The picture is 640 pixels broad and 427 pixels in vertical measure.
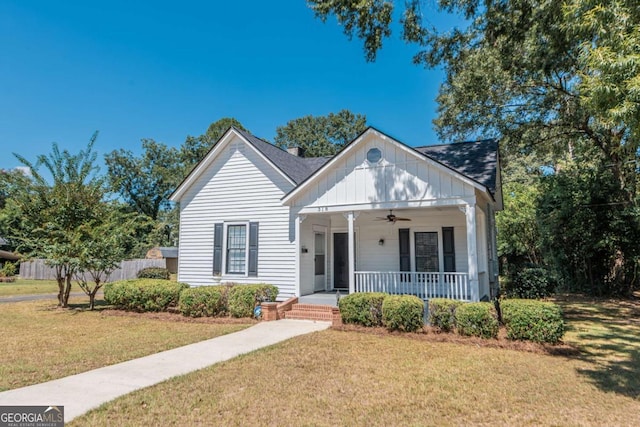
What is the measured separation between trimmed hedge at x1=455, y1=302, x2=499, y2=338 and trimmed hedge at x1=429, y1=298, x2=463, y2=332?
137 millimetres

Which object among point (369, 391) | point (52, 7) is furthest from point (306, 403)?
point (52, 7)

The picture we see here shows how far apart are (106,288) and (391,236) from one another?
10.2 meters

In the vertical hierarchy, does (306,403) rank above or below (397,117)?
below

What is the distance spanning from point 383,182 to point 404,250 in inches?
125

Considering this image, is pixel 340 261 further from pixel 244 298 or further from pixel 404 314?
pixel 404 314

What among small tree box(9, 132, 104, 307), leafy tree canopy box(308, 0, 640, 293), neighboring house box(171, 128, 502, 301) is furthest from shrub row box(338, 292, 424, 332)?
small tree box(9, 132, 104, 307)

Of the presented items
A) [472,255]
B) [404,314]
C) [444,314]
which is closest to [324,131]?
[472,255]

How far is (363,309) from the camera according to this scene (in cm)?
916

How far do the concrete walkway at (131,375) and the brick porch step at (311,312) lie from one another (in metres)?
1.75

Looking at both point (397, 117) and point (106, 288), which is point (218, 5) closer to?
point (106, 288)

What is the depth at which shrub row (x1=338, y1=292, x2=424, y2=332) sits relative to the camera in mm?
8531

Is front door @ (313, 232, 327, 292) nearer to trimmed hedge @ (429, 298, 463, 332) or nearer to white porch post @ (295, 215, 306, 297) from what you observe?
white porch post @ (295, 215, 306, 297)

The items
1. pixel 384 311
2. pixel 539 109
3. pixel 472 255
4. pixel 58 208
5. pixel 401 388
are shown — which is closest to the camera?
pixel 401 388

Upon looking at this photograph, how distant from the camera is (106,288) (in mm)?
12477
